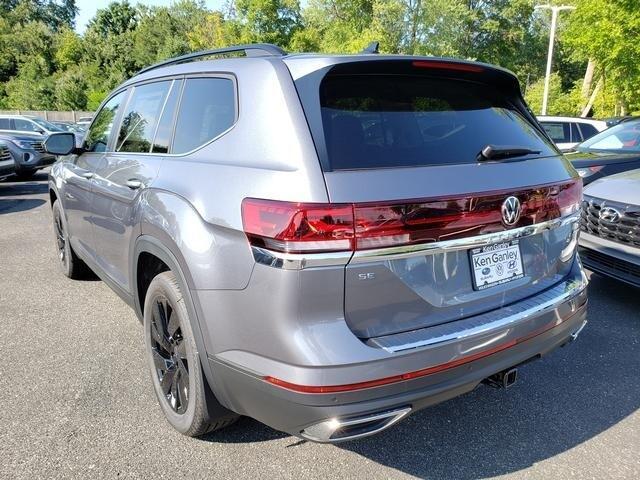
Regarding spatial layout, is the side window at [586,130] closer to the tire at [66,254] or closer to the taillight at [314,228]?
the tire at [66,254]

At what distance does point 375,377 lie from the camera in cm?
187

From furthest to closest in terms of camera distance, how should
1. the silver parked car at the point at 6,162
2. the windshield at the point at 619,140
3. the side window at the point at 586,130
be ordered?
1. the silver parked car at the point at 6,162
2. the side window at the point at 586,130
3. the windshield at the point at 619,140

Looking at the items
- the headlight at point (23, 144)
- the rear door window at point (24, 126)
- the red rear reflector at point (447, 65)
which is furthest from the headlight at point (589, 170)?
the rear door window at point (24, 126)

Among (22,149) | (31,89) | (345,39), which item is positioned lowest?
(22,149)

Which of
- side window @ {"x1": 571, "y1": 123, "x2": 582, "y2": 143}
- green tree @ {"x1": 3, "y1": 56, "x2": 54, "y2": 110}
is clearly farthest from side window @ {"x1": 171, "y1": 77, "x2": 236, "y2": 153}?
green tree @ {"x1": 3, "y1": 56, "x2": 54, "y2": 110}

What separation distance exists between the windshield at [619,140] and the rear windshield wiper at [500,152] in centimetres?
515

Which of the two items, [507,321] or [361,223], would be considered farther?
[507,321]

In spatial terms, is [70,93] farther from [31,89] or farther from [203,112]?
[203,112]

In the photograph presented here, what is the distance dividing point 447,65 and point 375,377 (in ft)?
4.67

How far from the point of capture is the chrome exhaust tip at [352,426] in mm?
1889

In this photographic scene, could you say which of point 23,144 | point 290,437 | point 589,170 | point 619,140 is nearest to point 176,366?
point 290,437

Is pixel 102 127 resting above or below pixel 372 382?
above

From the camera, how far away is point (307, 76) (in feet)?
6.68

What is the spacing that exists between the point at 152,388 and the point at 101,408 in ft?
1.01
